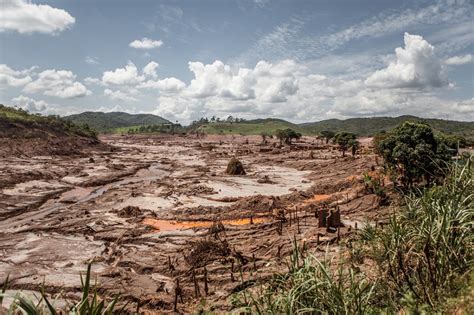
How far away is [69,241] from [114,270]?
7.76m

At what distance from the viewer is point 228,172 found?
189 ft

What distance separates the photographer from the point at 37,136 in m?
84.7

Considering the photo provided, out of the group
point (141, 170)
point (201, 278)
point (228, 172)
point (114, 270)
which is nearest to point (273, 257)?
point (201, 278)

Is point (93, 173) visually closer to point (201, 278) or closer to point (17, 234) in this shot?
point (17, 234)

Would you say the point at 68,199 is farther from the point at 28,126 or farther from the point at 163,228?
the point at 28,126

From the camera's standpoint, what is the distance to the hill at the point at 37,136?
231 feet

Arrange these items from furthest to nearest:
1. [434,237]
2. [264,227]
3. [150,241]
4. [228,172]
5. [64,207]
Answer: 1. [228,172]
2. [64,207]
3. [264,227]
4. [150,241]
5. [434,237]

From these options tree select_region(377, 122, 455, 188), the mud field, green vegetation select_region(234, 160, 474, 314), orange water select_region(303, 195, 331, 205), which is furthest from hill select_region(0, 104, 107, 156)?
green vegetation select_region(234, 160, 474, 314)

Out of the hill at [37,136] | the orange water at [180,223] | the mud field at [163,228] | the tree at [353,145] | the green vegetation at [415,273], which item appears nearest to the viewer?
the green vegetation at [415,273]

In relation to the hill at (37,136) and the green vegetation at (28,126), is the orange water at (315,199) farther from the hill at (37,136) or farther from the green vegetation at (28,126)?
the green vegetation at (28,126)

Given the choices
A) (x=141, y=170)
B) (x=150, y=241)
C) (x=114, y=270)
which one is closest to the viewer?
(x=114, y=270)

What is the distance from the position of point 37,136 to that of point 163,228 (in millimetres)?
70445

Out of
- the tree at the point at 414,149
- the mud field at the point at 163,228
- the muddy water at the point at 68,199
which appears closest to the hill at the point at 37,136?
the mud field at the point at 163,228

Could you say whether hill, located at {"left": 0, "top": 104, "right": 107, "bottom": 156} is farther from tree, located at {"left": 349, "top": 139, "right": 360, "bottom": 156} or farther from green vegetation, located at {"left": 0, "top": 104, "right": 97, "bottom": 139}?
tree, located at {"left": 349, "top": 139, "right": 360, "bottom": 156}
